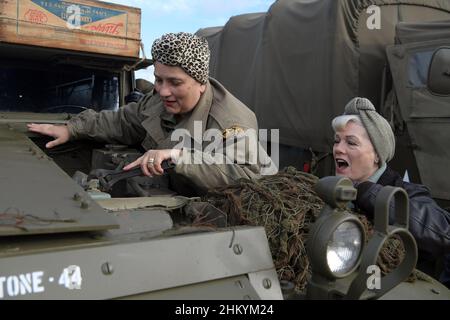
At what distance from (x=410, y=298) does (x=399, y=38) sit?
12.5ft

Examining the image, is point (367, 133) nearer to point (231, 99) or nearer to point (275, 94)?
point (231, 99)

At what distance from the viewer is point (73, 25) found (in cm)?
353

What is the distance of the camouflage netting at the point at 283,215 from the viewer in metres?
1.69

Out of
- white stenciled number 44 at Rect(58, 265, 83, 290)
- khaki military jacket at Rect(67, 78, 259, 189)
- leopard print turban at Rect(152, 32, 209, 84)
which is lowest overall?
white stenciled number 44 at Rect(58, 265, 83, 290)

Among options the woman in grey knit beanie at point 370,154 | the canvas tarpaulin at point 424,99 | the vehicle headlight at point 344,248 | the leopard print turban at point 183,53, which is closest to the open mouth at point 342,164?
the woman in grey knit beanie at point 370,154

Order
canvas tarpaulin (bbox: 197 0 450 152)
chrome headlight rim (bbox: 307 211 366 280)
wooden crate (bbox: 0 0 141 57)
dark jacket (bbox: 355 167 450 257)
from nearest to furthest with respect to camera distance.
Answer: chrome headlight rim (bbox: 307 211 366 280) → dark jacket (bbox: 355 167 450 257) → wooden crate (bbox: 0 0 141 57) → canvas tarpaulin (bbox: 197 0 450 152)

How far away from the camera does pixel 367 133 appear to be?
8.66ft

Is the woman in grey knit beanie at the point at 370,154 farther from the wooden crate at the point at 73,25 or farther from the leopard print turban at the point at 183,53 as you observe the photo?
the wooden crate at the point at 73,25

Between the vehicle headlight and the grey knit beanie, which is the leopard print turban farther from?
the vehicle headlight

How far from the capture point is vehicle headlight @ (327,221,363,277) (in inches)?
55.5

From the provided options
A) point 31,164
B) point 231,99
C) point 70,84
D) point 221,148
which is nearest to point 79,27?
point 70,84

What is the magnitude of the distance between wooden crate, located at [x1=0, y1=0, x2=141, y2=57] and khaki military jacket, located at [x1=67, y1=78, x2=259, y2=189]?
2.05 feet

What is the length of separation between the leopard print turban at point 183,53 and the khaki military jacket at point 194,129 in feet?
0.60

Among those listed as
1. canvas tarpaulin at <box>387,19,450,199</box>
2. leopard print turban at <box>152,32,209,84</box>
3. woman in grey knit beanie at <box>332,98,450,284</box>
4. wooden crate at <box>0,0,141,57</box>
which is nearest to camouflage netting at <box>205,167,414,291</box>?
woman in grey knit beanie at <box>332,98,450,284</box>
